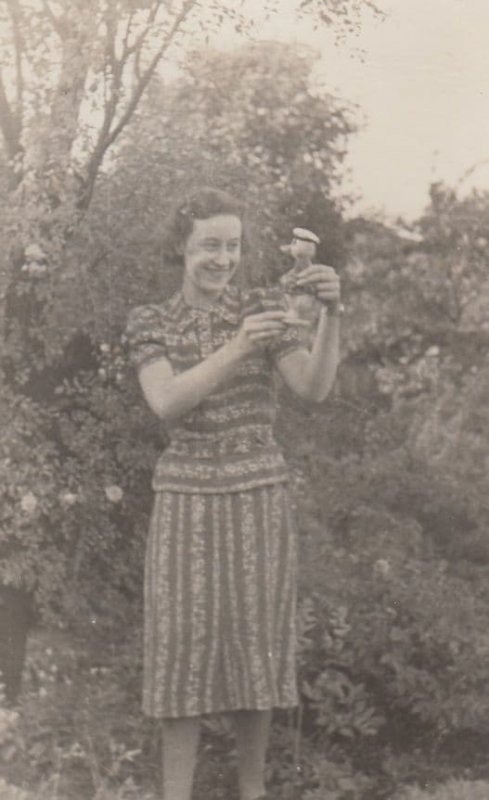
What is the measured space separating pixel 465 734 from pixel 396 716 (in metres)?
0.14

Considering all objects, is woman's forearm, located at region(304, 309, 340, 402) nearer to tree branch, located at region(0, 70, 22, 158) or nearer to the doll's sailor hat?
the doll's sailor hat

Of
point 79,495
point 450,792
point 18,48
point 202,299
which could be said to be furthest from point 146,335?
point 450,792

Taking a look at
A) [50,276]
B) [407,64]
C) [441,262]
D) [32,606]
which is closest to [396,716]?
[32,606]

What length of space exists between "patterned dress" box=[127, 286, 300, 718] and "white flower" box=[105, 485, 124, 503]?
4.1 inches

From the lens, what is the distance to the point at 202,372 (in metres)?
1.78

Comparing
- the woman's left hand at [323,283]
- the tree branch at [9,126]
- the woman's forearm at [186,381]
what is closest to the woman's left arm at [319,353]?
the woman's left hand at [323,283]

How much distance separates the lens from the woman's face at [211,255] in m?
1.85

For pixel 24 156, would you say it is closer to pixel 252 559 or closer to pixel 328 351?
pixel 328 351

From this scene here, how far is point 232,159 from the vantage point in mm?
1945

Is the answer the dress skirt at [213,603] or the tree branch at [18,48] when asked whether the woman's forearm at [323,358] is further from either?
the tree branch at [18,48]

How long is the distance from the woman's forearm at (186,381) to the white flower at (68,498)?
0.25 m

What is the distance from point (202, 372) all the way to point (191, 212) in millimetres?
298

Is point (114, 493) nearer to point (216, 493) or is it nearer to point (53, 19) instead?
point (216, 493)

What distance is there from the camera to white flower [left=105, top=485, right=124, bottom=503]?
77.2 inches
